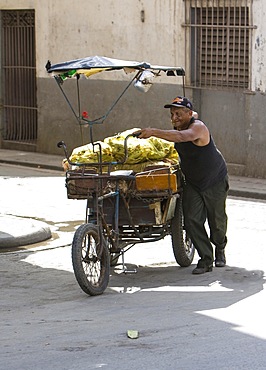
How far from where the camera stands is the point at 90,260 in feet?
29.7

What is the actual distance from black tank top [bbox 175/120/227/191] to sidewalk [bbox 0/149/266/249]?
268 centimetres

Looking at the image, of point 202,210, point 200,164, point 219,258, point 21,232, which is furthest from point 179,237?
point 21,232

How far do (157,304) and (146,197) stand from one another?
1405 mm

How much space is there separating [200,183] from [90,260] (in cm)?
149

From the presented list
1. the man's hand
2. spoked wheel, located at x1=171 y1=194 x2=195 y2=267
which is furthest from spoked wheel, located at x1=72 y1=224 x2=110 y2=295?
spoked wheel, located at x1=171 y1=194 x2=195 y2=267

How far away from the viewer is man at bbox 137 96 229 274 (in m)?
9.78

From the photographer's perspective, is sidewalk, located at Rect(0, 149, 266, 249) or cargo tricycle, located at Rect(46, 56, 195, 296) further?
sidewalk, located at Rect(0, 149, 266, 249)

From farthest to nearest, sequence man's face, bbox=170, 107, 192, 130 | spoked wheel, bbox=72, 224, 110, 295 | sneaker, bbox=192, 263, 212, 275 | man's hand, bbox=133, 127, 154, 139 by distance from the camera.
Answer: sneaker, bbox=192, 263, 212, 275 < man's face, bbox=170, 107, 192, 130 < man's hand, bbox=133, 127, 154, 139 < spoked wheel, bbox=72, 224, 110, 295

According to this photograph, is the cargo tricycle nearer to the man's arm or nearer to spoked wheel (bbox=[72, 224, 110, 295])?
spoked wheel (bbox=[72, 224, 110, 295])

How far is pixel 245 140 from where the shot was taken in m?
17.4

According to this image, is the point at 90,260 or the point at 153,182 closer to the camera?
the point at 90,260

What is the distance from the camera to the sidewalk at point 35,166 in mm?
11914

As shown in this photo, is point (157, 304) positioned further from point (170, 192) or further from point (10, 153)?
point (10, 153)

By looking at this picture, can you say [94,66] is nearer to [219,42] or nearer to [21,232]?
[21,232]
